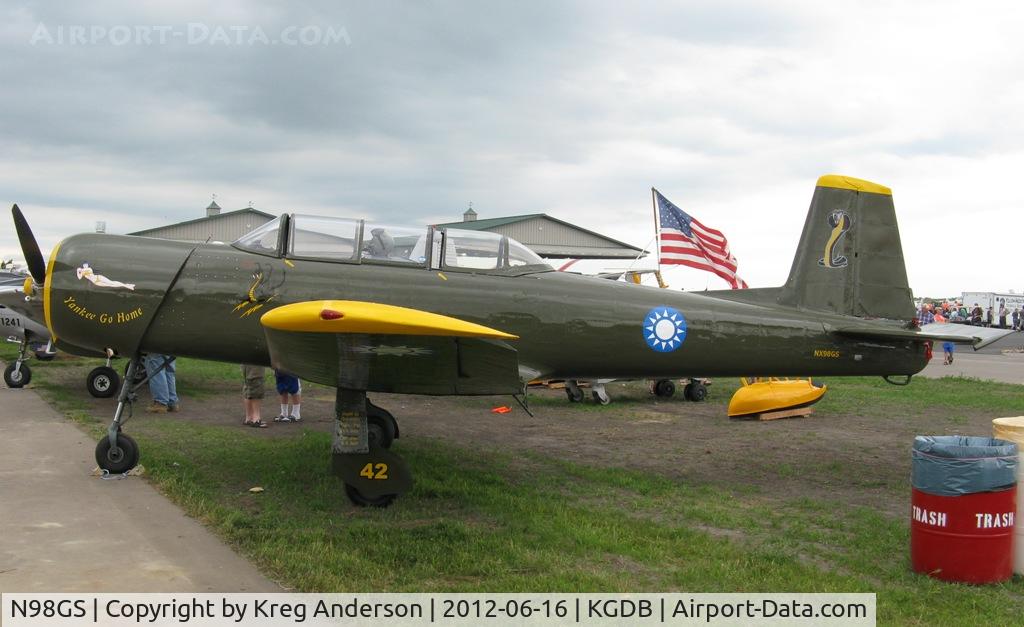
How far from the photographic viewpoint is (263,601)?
3934 mm

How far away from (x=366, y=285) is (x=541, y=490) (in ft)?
7.58

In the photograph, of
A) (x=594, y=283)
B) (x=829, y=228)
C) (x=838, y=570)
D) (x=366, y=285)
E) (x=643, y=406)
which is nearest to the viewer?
(x=838, y=570)

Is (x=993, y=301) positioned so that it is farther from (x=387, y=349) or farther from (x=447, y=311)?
(x=387, y=349)

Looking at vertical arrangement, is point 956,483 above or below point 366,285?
below

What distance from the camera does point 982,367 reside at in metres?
20.2

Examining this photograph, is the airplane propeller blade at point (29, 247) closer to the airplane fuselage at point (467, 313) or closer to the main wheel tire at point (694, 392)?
the airplane fuselage at point (467, 313)

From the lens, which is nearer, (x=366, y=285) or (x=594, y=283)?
(x=366, y=285)

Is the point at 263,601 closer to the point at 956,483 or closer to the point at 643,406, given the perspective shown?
the point at 956,483

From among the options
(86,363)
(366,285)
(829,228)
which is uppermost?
(829,228)

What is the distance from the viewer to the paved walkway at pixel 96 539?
4168 millimetres

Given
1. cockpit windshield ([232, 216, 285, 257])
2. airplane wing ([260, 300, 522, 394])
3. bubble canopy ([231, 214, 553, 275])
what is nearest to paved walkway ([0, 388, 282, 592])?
airplane wing ([260, 300, 522, 394])

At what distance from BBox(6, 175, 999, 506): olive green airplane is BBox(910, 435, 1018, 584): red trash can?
2810mm

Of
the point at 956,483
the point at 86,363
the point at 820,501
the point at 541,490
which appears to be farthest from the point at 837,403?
the point at 86,363

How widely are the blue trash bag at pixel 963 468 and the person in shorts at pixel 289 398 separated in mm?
7372
